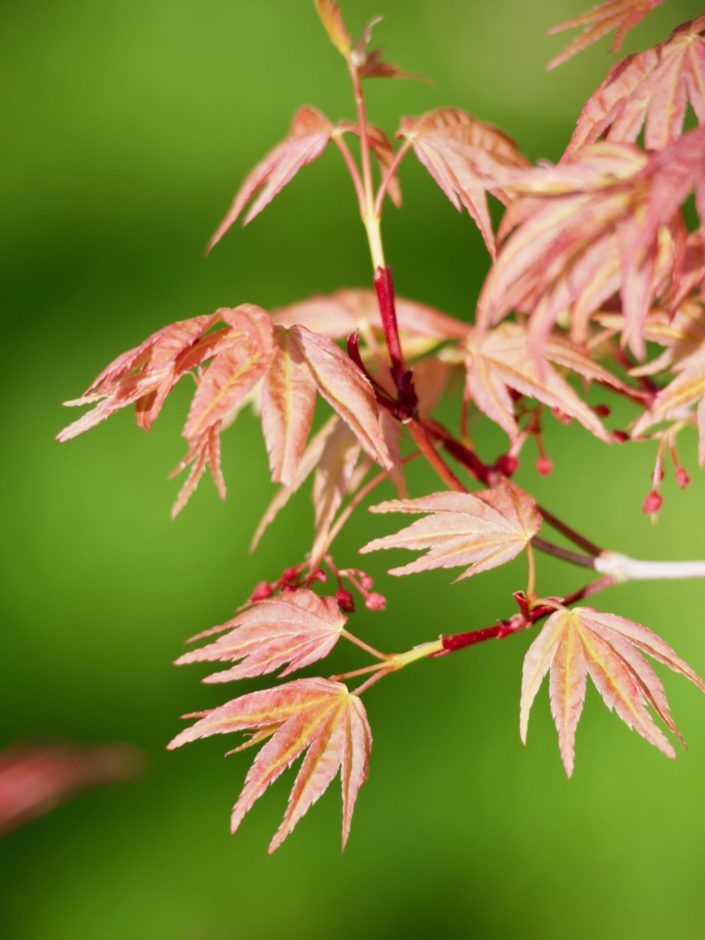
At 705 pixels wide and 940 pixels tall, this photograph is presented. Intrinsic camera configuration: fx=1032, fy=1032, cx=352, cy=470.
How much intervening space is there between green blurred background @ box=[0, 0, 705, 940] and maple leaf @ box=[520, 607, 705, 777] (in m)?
1.07

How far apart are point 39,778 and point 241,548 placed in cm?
107

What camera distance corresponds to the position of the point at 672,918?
1.44 metres

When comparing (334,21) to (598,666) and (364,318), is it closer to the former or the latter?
(364,318)

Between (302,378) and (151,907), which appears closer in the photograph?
(302,378)

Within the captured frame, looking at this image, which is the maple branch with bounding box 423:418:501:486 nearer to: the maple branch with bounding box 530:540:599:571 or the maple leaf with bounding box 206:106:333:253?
the maple branch with bounding box 530:540:599:571

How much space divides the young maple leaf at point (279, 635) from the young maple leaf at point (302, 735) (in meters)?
0.02

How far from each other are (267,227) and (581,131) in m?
1.66

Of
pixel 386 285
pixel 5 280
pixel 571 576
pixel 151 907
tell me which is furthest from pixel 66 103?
pixel 386 285

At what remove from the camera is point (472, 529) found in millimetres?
561

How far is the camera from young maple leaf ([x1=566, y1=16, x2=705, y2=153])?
53 centimetres

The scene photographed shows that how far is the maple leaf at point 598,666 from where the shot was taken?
0.52 meters

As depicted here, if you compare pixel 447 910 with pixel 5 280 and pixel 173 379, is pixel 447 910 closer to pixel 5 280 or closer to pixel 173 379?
pixel 173 379

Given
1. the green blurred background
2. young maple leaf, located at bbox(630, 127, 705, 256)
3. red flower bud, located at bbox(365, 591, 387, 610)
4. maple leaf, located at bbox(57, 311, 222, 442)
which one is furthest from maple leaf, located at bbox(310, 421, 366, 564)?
the green blurred background

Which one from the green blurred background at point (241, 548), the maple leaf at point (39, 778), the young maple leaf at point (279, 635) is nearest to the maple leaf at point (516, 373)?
the young maple leaf at point (279, 635)
